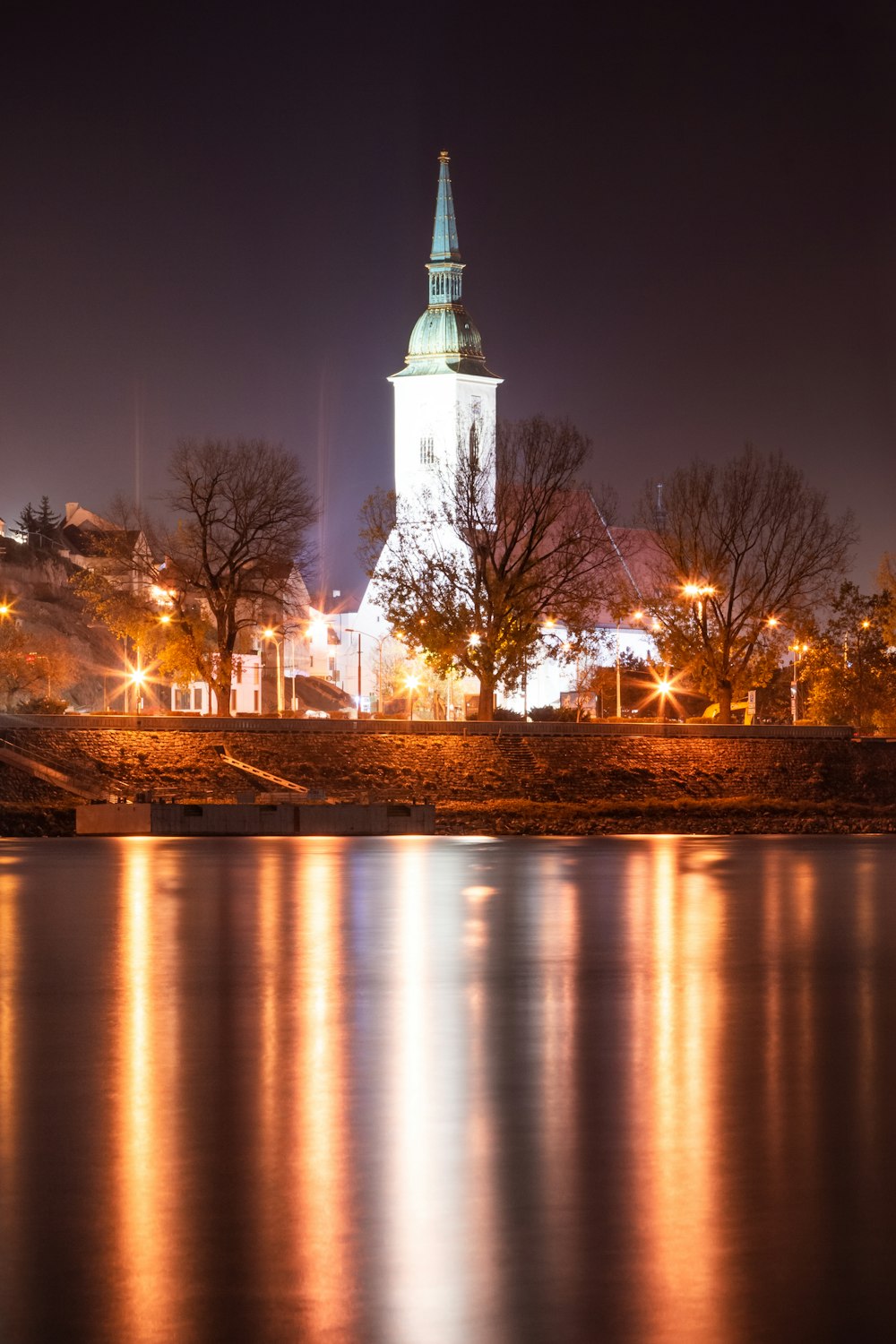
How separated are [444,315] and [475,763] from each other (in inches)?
3268

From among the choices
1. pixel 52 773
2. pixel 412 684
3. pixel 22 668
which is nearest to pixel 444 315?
pixel 412 684

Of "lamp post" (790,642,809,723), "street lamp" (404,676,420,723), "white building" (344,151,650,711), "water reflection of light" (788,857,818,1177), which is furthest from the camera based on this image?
"white building" (344,151,650,711)

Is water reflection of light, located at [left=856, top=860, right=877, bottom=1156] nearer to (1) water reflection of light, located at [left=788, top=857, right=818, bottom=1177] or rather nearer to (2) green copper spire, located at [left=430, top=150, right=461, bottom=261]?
(1) water reflection of light, located at [left=788, top=857, right=818, bottom=1177]

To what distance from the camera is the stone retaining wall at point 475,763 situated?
55.1 meters

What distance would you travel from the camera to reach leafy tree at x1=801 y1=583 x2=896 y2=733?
86.8 metres

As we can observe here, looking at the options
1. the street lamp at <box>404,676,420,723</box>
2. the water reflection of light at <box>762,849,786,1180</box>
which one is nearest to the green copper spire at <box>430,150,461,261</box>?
the street lamp at <box>404,676,420,723</box>

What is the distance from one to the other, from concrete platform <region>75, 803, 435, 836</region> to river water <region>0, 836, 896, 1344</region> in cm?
2049

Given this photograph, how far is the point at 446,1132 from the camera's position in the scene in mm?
10445

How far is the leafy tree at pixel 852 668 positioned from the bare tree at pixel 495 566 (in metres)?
16.7

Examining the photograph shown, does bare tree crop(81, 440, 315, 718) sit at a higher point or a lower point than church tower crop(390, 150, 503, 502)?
lower

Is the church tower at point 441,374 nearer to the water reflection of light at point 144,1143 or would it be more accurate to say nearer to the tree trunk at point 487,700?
the tree trunk at point 487,700

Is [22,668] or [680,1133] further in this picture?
[22,668]

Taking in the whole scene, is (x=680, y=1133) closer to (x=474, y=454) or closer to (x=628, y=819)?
(x=628, y=819)

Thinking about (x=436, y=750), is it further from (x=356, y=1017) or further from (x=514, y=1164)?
(x=514, y=1164)
